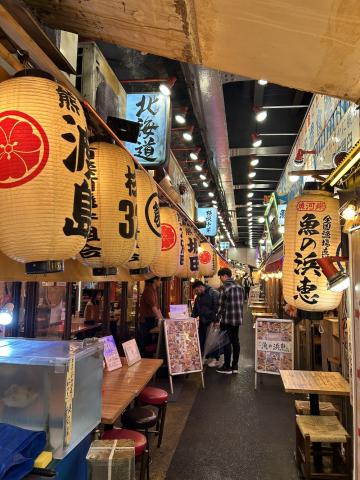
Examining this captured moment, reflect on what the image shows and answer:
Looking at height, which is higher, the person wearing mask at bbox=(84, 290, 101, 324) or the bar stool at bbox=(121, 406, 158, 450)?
the person wearing mask at bbox=(84, 290, 101, 324)

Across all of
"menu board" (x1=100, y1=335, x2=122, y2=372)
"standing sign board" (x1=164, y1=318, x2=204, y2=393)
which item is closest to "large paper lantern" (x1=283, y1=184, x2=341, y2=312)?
"menu board" (x1=100, y1=335, x2=122, y2=372)

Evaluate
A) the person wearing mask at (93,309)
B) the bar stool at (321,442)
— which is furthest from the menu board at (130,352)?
the person wearing mask at (93,309)

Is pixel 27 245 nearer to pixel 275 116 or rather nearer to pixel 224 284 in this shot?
pixel 224 284

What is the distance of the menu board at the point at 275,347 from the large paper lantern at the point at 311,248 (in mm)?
4941

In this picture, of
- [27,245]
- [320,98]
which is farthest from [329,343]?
[27,245]

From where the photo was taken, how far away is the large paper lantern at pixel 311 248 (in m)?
4.64

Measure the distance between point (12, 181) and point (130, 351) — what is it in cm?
446

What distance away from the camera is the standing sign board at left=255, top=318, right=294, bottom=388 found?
30.6ft

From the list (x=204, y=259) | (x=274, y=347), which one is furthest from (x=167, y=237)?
(x=204, y=259)

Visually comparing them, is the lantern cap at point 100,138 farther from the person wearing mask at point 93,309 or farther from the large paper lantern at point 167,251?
the person wearing mask at point 93,309

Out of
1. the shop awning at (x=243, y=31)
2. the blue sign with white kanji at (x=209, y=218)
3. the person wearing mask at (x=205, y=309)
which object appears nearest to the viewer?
the shop awning at (x=243, y=31)

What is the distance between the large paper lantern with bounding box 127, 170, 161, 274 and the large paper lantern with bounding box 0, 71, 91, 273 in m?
1.59

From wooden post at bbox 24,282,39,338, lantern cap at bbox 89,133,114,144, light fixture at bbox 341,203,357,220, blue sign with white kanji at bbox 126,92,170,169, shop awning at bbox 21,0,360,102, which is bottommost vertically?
wooden post at bbox 24,282,39,338

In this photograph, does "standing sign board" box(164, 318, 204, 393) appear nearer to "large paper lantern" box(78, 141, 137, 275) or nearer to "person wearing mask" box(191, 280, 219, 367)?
"person wearing mask" box(191, 280, 219, 367)
